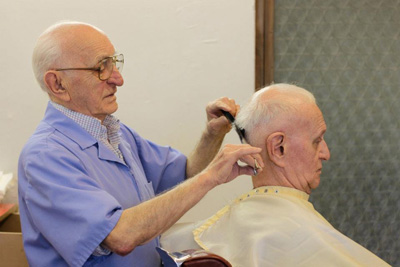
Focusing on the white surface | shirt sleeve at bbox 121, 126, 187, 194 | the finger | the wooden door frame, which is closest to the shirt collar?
shirt sleeve at bbox 121, 126, 187, 194

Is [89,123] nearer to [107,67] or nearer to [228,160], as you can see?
[107,67]

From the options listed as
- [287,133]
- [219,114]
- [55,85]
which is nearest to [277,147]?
[287,133]

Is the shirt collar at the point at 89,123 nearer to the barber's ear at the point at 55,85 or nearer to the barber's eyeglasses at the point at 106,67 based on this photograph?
the barber's ear at the point at 55,85

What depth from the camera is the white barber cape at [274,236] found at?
1.62 meters

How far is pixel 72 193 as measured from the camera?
64.6 inches

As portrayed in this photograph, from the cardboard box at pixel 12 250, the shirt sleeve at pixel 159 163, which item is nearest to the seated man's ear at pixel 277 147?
the shirt sleeve at pixel 159 163

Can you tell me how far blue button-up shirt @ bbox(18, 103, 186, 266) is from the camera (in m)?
1.62

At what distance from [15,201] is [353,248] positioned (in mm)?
1983

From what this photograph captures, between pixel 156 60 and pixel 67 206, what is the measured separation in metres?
1.53

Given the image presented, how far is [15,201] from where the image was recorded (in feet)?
9.68

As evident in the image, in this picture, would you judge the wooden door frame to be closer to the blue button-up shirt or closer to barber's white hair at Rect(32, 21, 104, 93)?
the blue button-up shirt

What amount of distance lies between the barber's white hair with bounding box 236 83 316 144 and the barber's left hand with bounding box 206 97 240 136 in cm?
23

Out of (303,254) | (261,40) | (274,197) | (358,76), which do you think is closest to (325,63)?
(358,76)

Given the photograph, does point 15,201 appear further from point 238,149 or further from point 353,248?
point 353,248
